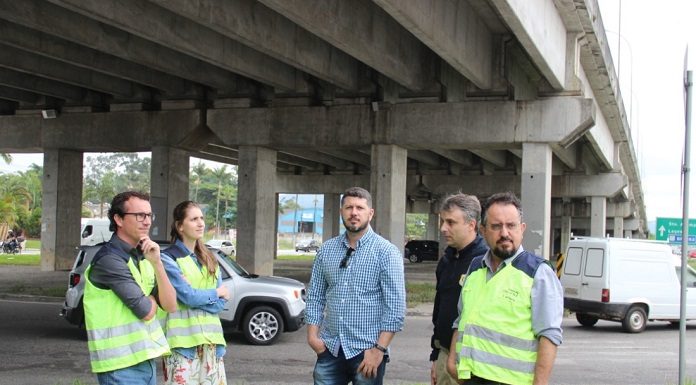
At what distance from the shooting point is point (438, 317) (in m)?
4.86

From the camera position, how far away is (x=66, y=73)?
70.0 feet

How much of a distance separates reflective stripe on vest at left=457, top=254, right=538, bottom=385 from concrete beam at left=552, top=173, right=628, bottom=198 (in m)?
37.1

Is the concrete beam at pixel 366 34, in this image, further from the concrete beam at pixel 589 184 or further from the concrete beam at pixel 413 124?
the concrete beam at pixel 589 184


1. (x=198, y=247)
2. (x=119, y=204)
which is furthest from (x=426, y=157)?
(x=119, y=204)

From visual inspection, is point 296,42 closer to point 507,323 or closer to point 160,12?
point 160,12

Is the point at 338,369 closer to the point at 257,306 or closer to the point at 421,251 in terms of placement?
the point at 257,306

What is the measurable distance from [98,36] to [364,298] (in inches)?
551

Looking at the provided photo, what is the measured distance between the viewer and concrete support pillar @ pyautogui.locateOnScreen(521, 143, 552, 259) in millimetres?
20844

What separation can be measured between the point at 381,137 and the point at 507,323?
61.9 ft

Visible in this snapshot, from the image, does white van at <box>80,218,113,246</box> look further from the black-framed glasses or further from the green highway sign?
the black-framed glasses

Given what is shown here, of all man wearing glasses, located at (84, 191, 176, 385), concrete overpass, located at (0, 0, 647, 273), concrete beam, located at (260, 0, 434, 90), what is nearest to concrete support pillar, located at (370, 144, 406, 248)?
concrete overpass, located at (0, 0, 647, 273)

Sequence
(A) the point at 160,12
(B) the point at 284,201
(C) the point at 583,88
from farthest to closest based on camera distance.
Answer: (B) the point at 284,201, (C) the point at 583,88, (A) the point at 160,12

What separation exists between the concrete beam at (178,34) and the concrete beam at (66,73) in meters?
5.56

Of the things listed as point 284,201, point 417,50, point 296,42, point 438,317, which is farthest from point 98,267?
point 284,201
